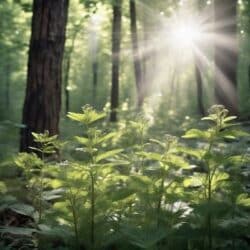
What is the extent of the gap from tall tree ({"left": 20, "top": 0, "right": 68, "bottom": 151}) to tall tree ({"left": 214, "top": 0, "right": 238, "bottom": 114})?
23.3 ft

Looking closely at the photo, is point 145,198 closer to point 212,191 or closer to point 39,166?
point 212,191

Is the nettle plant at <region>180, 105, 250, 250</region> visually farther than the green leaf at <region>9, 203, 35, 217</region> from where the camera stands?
No

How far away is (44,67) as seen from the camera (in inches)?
223

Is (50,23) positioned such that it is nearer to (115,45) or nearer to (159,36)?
(115,45)

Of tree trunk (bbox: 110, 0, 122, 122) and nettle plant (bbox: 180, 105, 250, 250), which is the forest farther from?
tree trunk (bbox: 110, 0, 122, 122)

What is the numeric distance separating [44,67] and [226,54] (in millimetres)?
7616

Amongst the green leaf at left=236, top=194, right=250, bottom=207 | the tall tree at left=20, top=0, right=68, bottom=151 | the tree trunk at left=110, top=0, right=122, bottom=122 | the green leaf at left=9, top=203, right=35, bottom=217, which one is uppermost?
the tree trunk at left=110, top=0, right=122, bottom=122

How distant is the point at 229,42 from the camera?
12039 mm

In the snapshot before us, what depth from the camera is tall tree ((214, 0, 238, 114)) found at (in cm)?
1184

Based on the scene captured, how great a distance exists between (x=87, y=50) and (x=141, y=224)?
4390 centimetres

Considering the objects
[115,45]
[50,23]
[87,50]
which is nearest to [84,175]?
[50,23]

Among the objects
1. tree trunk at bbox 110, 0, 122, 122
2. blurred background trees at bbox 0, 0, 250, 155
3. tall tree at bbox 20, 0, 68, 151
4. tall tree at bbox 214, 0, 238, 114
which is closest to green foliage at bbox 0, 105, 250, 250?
blurred background trees at bbox 0, 0, 250, 155

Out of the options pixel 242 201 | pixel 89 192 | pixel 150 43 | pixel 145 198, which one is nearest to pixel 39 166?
pixel 89 192

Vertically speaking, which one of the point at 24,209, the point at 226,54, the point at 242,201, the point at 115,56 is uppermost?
the point at 115,56
